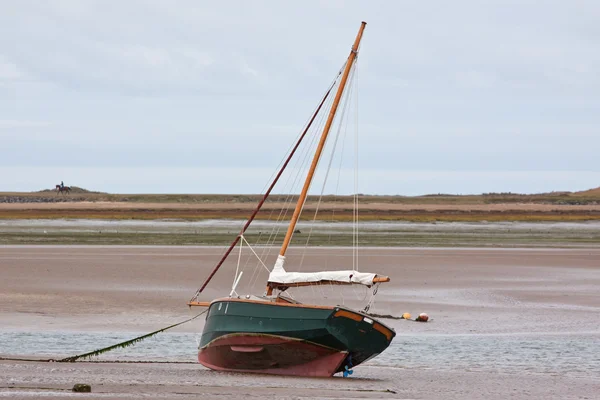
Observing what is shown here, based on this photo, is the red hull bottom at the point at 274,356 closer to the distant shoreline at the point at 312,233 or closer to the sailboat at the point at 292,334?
the sailboat at the point at 292,334

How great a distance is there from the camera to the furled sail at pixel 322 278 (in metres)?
17.6

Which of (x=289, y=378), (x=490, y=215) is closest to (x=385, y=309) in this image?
(x=289, y=378)

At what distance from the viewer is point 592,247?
53719 mm

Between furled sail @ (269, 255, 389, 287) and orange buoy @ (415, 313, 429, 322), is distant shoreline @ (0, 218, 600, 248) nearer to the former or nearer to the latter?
orange buoy @ (415, 313, 429, 322)

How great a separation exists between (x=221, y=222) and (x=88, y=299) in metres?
50.0

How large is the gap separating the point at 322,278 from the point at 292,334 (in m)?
1.28

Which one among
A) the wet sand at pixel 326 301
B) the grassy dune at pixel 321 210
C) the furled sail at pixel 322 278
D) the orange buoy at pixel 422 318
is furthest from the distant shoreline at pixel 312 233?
the furled sail at pixel 322 278

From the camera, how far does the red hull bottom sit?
17141 mm

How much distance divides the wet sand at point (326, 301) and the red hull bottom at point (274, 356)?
0.49 metres

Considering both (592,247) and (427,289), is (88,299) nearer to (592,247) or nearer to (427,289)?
(427,289)

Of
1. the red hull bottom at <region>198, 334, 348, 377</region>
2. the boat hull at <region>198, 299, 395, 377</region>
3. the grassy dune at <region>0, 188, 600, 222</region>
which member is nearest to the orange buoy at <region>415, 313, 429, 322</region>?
the boat hull at <region>198, 299, 395, 377</region>

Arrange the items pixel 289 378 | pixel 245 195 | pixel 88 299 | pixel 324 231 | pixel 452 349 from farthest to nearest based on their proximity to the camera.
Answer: pixel 245 195, pixel 324 231, pixel 88 299, pixel 452 349, pixel 289 378

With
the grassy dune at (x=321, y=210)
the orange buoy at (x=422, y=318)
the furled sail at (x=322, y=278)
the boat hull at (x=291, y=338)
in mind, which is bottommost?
the orange buoy at (x=422, y=318)

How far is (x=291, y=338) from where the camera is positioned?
55.8 ft
